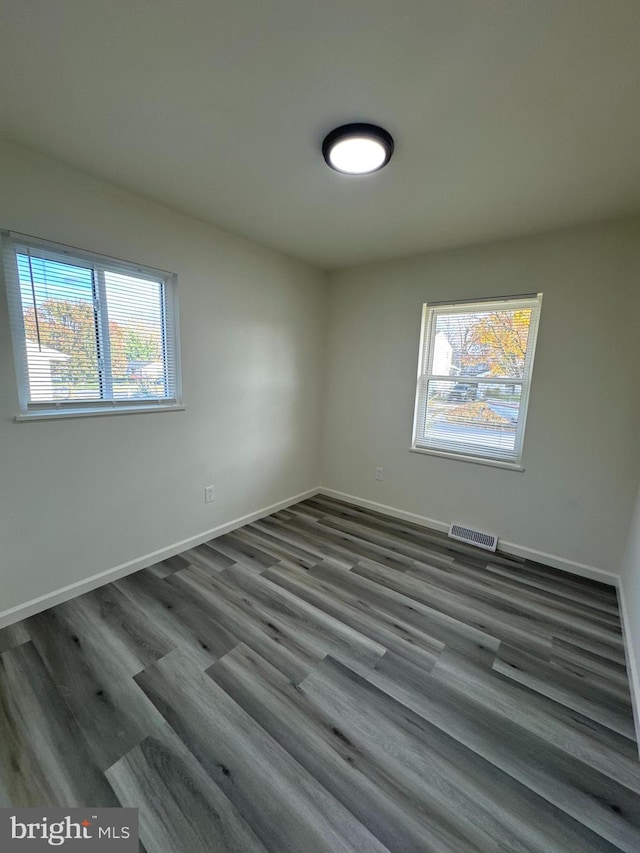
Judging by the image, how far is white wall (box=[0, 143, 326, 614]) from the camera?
1873 mm

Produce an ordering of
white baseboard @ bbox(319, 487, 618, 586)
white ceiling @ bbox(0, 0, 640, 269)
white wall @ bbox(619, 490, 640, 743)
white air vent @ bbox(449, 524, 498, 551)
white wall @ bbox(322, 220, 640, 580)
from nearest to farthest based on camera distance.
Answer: white ceiling @ bbox(0, 0, 640, 269) < white wall @ bbox(619, 490, 640, 743) < white wall @ bbox(322, 220, 640, 580) < white baseboard @ bbox(319, 487, 618, 586) < white air vent @ bbox(449, 524, 498, 551)

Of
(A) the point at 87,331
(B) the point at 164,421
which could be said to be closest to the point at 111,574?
(B) the point at 164,421

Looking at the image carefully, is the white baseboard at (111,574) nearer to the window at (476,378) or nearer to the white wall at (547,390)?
the white wall at (547,390)

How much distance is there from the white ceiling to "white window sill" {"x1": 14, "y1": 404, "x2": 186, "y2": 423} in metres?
1.38

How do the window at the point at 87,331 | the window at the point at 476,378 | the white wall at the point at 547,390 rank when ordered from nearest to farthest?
1. the window at the point at 87,331
2. the white wall at the point at 547,390
3. the window at the point at 476,378

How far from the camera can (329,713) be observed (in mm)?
1473

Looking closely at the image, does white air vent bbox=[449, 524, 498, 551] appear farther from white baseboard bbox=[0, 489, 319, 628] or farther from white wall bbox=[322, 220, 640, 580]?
white baseboard bbox=[0, 489, 319, 628]

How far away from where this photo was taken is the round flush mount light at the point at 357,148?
5.00ft

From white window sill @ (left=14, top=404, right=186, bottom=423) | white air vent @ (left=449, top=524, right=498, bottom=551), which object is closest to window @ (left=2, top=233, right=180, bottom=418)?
white window sill @ (left=14, top=404, right=186, bottom=423)

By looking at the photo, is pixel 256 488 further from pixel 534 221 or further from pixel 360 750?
pixel 534 221

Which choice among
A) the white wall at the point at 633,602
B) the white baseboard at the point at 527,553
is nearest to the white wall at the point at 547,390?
the white baseboard at the point at 527,553

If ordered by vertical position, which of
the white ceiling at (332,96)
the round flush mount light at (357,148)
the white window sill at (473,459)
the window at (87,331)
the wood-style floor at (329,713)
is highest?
the white ceiling at (332,96)

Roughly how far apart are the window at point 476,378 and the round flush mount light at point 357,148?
5.36ft

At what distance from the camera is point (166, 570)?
2477mm
